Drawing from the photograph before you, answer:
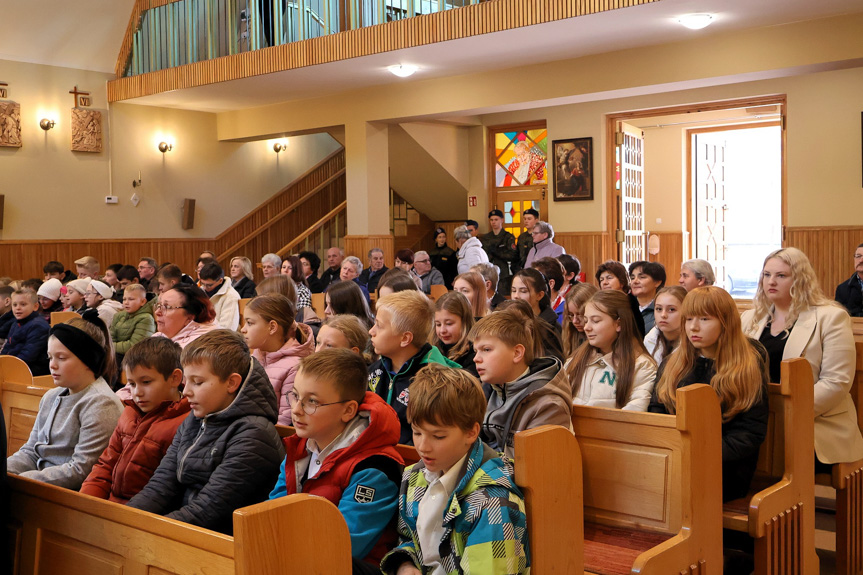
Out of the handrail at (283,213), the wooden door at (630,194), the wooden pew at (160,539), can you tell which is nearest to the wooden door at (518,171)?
the wooden door at (630,194)

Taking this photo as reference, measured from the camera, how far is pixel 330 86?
1180cm

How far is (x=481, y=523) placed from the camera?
2.11 meters

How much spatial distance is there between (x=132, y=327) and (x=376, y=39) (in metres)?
4.93

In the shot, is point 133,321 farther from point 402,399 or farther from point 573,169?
point 573,169

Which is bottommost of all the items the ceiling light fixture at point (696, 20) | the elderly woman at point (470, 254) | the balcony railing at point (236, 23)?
the elderly woman at point (470, 254)

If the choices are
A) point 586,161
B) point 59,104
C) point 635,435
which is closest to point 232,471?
point 635,435

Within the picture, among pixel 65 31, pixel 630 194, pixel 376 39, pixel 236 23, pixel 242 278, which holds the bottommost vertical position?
pixel 242 278

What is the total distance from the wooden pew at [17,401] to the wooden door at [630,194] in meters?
9.89

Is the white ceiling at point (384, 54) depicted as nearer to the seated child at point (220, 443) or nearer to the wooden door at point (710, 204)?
the wooden door at point (710, 204)

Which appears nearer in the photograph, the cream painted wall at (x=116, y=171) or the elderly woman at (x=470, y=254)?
the elderly woman at (x=470, y=254)

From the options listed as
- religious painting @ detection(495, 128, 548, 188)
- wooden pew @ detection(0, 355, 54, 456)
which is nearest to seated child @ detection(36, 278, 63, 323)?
wooden pew @ detection(0, 355, 54, 456)

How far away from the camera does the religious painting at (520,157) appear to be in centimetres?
1380

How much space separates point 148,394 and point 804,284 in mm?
2944

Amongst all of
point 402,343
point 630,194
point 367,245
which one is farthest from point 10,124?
point 402,343
